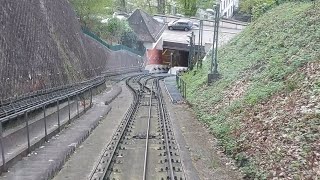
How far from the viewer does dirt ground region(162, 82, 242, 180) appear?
41.6ft

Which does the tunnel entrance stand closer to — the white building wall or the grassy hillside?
the white building wall

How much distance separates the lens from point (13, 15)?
21547mm

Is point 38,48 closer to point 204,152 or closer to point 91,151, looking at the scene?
point 91,151

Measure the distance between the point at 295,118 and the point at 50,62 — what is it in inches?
627

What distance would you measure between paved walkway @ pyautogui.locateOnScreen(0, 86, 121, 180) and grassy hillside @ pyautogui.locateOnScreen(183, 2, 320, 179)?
17.2 feet

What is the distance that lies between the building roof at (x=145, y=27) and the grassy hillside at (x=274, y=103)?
1685 inches

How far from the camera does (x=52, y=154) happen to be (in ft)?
43.4

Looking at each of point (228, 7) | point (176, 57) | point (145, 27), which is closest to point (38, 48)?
point (145, 27)

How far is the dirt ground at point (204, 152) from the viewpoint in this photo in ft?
41.6

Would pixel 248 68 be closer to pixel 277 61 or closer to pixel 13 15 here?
pixel 277 61

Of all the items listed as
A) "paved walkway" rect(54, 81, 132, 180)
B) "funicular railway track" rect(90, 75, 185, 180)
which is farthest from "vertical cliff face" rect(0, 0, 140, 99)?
"funicular railway track" rect(90, 75, 185, 180)

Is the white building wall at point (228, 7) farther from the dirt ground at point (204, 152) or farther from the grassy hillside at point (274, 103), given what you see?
the dirt ground at point (204, 152)

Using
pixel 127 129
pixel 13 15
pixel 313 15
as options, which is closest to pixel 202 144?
pixel 127 129

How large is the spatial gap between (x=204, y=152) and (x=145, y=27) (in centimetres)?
5605
